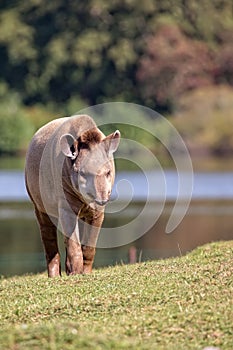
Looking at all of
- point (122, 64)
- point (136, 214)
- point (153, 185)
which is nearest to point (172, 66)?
point (122, 64)

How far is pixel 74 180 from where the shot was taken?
10977 mm

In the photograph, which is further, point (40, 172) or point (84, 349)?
point (40, 172)

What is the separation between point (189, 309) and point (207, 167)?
43004 millimetres

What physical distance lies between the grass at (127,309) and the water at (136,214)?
18.4ft

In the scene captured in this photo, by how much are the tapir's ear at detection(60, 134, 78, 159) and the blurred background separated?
158 ft

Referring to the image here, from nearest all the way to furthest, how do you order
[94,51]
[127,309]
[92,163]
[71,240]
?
[127,309] < [92,163] < [71,240] < [94,51]

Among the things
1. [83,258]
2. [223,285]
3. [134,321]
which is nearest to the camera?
[134,321]

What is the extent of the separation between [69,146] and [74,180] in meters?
0.35

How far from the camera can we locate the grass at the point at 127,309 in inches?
290

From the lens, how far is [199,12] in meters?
76.2

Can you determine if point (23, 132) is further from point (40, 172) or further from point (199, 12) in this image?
point (40, 172)

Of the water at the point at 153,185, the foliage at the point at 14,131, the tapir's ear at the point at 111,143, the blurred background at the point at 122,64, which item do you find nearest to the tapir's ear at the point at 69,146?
the tapir's ear at the point at 111,143

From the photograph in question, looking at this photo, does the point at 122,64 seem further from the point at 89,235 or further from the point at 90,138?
the point at 90,138

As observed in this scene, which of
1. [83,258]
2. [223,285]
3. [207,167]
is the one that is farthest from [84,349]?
[207,167]
